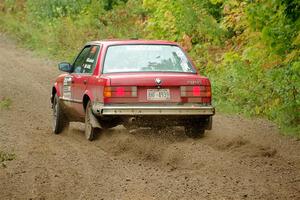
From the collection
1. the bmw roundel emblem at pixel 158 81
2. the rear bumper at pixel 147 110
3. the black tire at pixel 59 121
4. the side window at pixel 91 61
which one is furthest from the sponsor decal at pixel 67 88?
the bmw roundel emblem at pixel 158 81

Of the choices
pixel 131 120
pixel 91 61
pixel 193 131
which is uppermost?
pixel 91 61

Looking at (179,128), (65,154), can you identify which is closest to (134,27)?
(179,128)

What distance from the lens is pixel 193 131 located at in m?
11.1

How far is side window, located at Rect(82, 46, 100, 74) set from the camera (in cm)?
1104

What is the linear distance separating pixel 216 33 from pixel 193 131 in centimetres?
909

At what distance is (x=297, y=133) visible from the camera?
11703 mm

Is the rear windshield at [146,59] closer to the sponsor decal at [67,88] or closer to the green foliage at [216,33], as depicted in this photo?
the sponsor decal at [67,88]

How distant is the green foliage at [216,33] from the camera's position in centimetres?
1253

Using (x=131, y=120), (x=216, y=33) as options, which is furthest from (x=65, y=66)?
(x=216, y=33)

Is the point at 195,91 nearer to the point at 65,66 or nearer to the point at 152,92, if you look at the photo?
the point at 152,92

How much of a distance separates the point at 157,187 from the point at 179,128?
4.41 metres

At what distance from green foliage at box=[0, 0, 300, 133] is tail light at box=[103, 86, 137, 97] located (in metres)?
2.76

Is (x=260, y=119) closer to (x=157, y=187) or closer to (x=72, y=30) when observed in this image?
(x=157, y=187)

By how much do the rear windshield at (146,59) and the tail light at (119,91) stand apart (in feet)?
1.71
